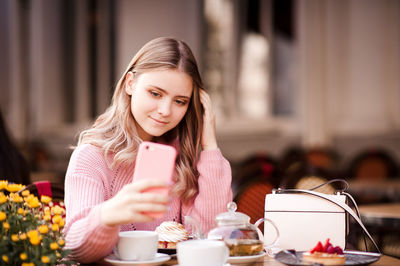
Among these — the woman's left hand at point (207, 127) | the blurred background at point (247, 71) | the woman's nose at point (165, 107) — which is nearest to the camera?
the woman's nose at point (165, 107)

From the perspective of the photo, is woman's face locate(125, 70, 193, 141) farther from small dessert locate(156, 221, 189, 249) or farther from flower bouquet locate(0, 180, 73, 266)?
flower bouquet locate(0, 180, 73, 266)

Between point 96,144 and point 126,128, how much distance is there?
107mm

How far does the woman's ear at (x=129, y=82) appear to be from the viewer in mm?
1638

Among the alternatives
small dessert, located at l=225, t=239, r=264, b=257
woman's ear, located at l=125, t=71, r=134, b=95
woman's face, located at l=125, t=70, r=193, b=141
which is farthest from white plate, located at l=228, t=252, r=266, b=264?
woman's ear, located at l=125, t=71, r=134, b=95

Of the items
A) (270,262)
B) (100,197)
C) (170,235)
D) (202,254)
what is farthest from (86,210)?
(270,262)

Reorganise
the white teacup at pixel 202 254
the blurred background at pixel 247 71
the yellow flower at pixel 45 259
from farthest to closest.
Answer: the blurred background at pixel 247 71 → the white teacup at pixel 202 254 → the yellow flower at pixel 45 259

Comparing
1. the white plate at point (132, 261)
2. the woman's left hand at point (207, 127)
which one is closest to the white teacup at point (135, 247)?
the white plate at point (132, 261)

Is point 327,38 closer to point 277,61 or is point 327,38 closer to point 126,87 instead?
point 277,61

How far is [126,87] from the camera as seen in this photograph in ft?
5.44

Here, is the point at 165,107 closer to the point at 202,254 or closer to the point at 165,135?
the point at 165,135

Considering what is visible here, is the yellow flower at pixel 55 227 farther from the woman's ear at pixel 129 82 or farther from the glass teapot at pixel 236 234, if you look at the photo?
the woman's ear at pixel 129 82

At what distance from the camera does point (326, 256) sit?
1.20 m

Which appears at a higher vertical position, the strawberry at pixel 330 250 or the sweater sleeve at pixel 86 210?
the sweater sleeve at pixel 86 210

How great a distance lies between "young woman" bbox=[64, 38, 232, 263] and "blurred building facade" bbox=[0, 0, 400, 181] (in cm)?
354
